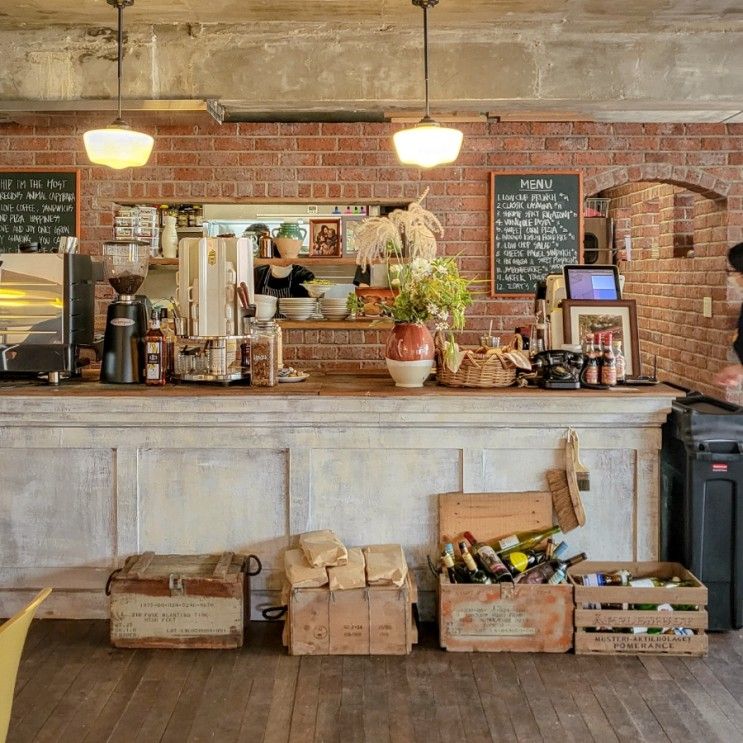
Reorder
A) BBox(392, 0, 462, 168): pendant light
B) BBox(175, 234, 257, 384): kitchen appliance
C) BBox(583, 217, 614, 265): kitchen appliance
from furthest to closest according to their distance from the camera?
1. BBox(583, 217, 614, 265): kitchen appliance
2. BBox(392, 0, 462, 168): pendant light
3. BBox(175, 234, 257, 384): kitchen appliance

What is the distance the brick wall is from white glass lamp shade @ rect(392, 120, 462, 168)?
1.77 m

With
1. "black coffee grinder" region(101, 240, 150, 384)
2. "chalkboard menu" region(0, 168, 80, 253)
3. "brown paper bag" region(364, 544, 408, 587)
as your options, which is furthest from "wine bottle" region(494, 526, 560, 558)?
"chalkboard menu" region(0, 168, 80, 253)

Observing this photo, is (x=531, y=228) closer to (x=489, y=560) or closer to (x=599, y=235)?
(x=599, y=235)

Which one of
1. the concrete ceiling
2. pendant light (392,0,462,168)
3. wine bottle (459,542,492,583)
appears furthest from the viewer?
the concrete ceiling

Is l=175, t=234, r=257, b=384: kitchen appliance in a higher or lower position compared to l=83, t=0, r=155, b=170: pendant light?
lower

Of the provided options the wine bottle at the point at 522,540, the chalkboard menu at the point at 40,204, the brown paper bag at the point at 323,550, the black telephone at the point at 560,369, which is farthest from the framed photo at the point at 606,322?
the chalkboard menu at the point at 40,204

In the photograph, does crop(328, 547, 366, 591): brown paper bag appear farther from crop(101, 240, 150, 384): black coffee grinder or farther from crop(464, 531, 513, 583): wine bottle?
crop(101, 240, 150, 384): black coffee grinder

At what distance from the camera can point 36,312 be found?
3867 millimetres

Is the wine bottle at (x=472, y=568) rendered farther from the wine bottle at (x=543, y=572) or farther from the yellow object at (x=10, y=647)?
the yellow object at (x=10, y=647)

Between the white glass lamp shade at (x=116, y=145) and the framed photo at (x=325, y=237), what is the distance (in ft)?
6.17

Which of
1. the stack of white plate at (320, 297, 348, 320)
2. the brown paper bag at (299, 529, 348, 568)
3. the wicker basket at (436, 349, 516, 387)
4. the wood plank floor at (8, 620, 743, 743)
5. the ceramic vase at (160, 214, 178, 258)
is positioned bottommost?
the wood plank floor at (8, 620, 743, 743)

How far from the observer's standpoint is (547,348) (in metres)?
4.15

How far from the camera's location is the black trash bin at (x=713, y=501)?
3473 millimetres

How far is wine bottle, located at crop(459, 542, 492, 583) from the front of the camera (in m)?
3.43
